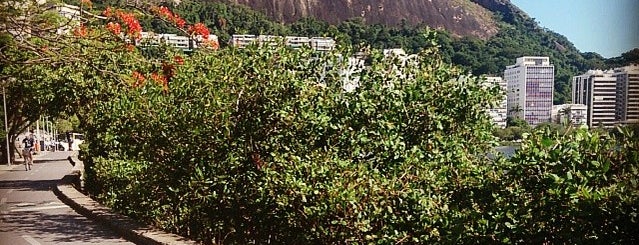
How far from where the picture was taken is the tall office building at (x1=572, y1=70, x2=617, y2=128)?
1.37 meters

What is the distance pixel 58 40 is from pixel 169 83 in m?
0.67

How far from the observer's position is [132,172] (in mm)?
4812

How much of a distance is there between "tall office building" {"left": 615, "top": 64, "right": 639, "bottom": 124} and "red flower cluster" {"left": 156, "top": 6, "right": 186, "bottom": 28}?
10.7 feet

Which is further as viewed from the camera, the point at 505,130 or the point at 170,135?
the point at 170,135

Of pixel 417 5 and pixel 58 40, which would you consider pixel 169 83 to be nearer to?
pixel 58 40

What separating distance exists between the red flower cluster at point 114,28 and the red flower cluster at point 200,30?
1.95 feet

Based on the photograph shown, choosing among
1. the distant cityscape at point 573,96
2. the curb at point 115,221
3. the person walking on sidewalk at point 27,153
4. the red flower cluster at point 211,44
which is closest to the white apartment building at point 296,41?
the red flower cluster at point 211,44

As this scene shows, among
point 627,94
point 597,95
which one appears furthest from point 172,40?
point 627,94

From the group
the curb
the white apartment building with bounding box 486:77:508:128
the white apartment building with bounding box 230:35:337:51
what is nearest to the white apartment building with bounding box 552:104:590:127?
the white apartment building with bounding box 486:77:508:128

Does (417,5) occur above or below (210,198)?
above

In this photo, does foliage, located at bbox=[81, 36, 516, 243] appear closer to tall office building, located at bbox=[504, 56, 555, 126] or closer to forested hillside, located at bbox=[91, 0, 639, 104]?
forested hillside, located at bbox=[91, 0, 639, 104]

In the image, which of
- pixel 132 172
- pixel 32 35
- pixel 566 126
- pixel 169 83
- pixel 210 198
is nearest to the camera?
pixel 566 126

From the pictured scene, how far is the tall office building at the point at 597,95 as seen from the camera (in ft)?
4.50

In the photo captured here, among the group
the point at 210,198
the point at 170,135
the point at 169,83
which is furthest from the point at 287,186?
the point at 169,83
